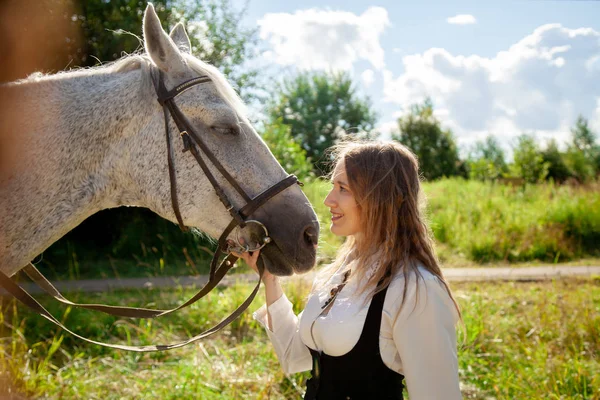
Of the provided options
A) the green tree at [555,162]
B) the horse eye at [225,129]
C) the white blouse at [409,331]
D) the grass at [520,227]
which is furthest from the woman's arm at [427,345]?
the green tree at [555,162]

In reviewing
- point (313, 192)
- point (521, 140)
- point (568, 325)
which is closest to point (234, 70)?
point (313, 192)

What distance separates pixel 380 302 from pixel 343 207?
19.3 inches

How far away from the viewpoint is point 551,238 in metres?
11.5

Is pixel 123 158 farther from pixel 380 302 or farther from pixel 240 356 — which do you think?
pixel 240 356

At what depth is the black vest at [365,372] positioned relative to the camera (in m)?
1.89

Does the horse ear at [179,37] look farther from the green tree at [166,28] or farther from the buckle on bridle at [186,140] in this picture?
the green tree at [166,28]

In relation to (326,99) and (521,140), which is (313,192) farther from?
(326,99)

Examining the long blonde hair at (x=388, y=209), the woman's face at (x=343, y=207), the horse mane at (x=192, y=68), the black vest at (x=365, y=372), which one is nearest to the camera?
the black vest at (x=365, y=372)

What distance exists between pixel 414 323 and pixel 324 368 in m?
0.46

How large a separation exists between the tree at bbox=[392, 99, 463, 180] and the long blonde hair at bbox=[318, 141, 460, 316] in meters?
32.6

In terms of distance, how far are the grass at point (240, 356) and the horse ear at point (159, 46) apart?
268 centimetres

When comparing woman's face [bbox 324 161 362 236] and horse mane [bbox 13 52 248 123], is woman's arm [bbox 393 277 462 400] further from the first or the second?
horse mane [bbox 13 52 248 123]

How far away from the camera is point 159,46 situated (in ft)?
7.90

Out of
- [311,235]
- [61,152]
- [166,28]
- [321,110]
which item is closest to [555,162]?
[321,110]
